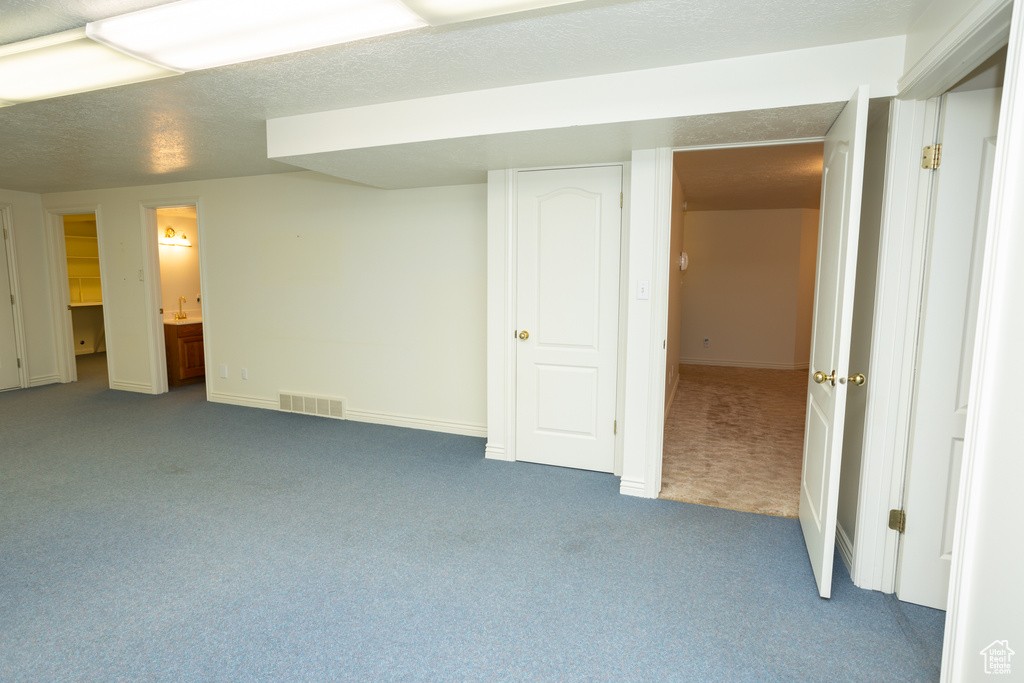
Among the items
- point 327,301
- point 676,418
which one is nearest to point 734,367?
point 676,418

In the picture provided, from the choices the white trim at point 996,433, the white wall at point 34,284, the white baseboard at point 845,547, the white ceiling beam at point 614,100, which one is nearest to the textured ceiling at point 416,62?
the white ceiling beam at point 614,100

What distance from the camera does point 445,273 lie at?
4.38 meters

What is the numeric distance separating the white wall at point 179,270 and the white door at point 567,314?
4964mm

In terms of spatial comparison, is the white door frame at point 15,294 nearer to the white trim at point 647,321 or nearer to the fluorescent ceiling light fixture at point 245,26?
the fluorescent ceiling light fixture at point 245,26

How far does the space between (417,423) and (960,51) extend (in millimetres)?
4053

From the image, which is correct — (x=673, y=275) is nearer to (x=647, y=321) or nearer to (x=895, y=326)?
(x=647, y=321)

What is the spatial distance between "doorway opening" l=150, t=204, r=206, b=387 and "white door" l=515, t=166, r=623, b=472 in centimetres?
422

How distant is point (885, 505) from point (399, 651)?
2035mm

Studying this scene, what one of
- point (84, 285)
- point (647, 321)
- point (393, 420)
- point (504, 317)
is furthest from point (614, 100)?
point (84, 285)

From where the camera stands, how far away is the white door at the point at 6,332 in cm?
586

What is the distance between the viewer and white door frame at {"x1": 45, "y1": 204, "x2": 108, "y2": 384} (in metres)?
6.00

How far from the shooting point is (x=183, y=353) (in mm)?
6188

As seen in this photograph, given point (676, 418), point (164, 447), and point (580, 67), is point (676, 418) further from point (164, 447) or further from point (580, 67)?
point (164, 447)

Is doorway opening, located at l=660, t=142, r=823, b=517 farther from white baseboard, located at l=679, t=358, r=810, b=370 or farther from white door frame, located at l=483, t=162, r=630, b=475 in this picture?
white door frame, located at l=483, t=162, r=630, b=475
